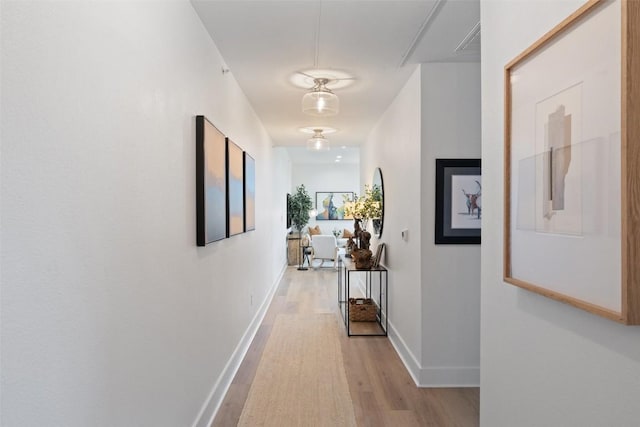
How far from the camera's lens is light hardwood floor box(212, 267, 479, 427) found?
2.62m

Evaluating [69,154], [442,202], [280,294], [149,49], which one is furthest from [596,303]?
[280,294]

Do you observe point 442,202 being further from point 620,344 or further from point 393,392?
point 620,344

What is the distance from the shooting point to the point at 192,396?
221 centimetres

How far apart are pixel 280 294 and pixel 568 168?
5659 millimetres

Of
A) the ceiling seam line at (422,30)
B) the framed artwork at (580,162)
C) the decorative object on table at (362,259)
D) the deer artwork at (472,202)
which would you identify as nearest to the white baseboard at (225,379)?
the decorative object on table at (362,259)

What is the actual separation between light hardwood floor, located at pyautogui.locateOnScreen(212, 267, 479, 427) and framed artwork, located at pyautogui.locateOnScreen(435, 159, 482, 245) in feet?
3.65

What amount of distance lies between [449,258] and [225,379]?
1.88 m

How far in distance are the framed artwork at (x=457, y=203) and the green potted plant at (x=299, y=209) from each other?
7.36m

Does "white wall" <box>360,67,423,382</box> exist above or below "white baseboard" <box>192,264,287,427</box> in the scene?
above

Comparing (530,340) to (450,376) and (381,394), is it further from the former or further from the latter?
(450,376)

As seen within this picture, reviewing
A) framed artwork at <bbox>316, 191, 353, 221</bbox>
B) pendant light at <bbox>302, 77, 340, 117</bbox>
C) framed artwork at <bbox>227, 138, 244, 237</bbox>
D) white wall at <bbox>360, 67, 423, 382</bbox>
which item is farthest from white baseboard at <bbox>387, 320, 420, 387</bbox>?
framed artwork at <bbox>316, 191, 353, 221</bbox>

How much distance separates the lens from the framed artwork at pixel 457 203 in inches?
124

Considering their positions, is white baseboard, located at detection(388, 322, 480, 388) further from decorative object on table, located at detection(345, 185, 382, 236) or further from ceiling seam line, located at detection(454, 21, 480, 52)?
ceiling seam line, located at detection(454, 21, 480, 52)

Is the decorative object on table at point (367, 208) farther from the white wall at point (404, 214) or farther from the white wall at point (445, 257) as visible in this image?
the white wall at point (445, 257)
